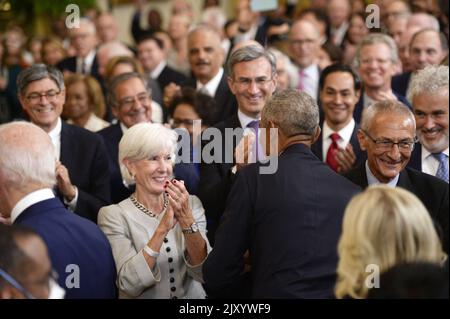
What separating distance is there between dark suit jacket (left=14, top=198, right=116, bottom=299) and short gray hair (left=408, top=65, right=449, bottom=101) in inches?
81.1

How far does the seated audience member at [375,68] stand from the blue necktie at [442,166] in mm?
1117

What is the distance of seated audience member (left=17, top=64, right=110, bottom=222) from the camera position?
459 cm

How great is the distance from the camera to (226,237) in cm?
326

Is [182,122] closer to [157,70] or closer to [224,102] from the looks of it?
[224,102]

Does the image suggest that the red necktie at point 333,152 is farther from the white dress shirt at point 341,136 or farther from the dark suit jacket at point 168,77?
the dark suit jacket at point 168,77

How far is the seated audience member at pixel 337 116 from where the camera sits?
4.87 metres

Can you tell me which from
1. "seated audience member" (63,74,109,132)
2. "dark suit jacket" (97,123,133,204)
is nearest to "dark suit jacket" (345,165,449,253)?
"dark suit jacket" (97,123,133,204)

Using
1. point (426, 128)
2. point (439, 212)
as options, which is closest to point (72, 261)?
point (439, 212)

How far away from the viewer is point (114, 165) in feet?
16.3

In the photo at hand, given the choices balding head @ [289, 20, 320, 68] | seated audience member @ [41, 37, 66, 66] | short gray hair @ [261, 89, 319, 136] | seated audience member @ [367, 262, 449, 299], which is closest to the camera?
seated audience member @ [367, 262, 449, 299]

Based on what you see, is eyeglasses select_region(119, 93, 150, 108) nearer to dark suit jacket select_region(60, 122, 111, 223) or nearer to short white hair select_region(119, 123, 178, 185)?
dark suit jacket select_region(60, 122, 111, 223)
